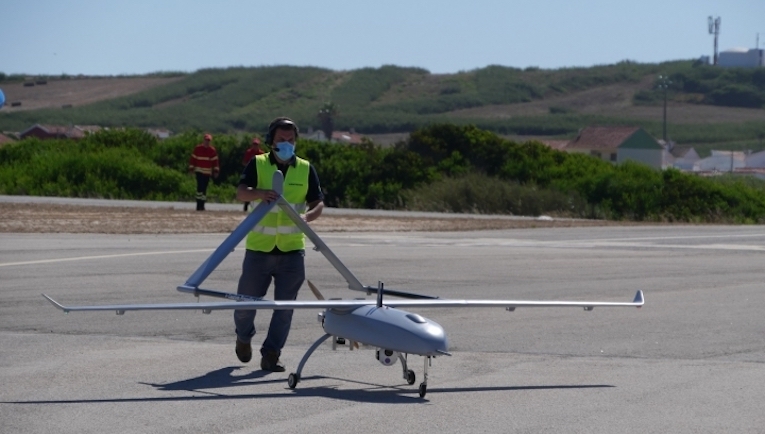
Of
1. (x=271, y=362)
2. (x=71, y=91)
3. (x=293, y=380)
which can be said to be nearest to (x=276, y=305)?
(x=293, y=380)

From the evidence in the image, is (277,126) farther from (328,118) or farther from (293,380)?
(328,118)

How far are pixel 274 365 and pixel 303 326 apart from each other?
9.23 ft

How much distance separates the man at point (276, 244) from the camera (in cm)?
959

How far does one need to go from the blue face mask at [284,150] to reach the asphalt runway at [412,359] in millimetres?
1664

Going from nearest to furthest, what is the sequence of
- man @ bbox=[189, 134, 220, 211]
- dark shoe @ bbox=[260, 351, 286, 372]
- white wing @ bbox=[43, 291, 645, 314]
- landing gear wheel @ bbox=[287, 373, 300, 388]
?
white wing @ bbox=[43, 291, 645, 314] → landing gear wheel @ bbox=[287, 373, 300, 388] → dark shoe @ bbox=[260, 351, 286, 372] → man @ bbox=[189, 134, 220, 211]

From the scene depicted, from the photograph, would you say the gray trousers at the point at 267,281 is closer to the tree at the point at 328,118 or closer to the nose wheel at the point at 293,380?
the nose wheel at the point at 293,380

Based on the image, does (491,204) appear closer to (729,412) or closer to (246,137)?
(246,137)

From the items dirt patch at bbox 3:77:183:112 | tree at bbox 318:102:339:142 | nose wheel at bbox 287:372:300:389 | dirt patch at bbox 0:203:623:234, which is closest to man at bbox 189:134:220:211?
dirt patch at bbox 0:203:623:234

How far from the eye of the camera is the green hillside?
5330 inches

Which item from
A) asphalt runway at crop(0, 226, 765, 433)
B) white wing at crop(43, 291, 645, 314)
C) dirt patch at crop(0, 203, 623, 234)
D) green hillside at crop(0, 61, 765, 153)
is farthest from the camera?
green hillside at crop(0, 61, 765, 153)

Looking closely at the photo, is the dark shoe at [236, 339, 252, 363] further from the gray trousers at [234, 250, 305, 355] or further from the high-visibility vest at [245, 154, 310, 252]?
the high-visibility vest at [245, 154, 310, 252]

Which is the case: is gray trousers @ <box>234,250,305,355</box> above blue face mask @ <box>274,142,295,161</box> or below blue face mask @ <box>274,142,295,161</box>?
below

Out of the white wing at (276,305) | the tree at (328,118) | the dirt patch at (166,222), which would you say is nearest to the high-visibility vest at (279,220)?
the white wing at (276,305)

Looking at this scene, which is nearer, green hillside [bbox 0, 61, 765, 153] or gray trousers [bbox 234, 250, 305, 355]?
gray trousers [bbox 234, 250, 305, 355]
